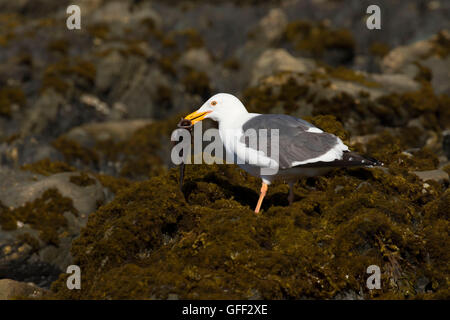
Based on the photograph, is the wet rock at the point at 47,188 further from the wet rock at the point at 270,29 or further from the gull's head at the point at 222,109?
the wet rock at the point at 270,29

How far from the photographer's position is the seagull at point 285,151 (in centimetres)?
870

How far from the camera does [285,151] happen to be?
8.80 m

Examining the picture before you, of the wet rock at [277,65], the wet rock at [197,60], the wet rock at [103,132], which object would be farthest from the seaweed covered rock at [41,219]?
the wet rock at [197,60]

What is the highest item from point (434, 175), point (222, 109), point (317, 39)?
point (317, 39)

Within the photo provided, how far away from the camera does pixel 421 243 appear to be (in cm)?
826

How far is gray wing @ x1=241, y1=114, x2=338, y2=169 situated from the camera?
873cm

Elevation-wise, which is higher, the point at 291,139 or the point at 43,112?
the point at 291,139

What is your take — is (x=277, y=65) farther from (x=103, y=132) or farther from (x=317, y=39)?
(x=317, y=39)

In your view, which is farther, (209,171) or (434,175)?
(434,175)

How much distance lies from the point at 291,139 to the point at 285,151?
0.24 meters

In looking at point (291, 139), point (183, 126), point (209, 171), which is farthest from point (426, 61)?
point (183, 126)

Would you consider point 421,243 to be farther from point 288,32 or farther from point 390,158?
point 288,32

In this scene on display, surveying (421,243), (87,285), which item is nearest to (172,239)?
(87,285)

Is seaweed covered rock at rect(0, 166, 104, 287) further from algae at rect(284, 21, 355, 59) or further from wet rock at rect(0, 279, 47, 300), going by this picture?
algae at rect(284, 21, 355, 59)
